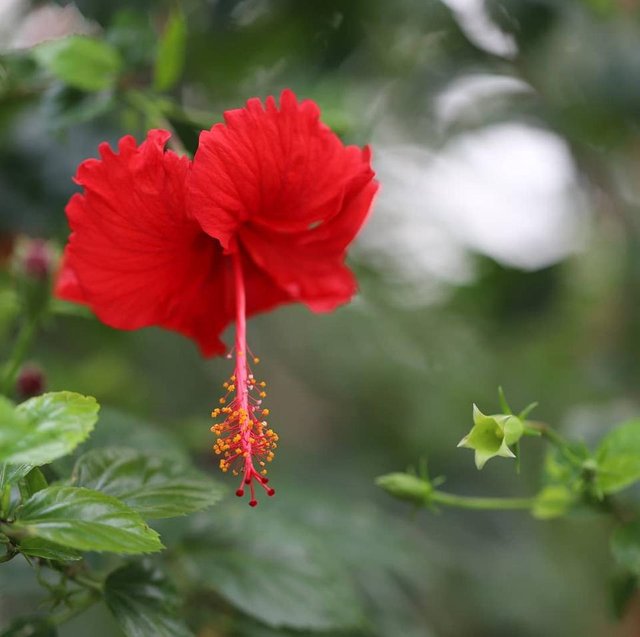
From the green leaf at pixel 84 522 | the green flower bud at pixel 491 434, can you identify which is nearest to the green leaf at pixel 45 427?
the green leaf at pixel 84 522

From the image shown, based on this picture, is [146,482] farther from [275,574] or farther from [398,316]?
[398,316]

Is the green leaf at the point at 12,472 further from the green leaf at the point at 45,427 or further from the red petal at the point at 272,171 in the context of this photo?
the red petal at the point at 272,171

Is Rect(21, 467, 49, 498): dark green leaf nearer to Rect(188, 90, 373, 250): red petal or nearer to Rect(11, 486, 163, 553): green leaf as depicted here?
Rect(11, 486, 163, 553): green leaf

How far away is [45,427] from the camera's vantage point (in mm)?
558

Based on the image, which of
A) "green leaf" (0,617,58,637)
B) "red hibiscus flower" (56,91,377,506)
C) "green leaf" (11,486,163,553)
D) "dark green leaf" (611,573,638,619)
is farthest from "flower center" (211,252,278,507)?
"dark green leaf" (611,573,638,619)

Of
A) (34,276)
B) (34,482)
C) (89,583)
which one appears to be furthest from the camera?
(34,276)

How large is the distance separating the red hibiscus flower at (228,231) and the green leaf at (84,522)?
0.38 ft

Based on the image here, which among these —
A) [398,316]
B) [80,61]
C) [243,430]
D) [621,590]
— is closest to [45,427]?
[243,430]

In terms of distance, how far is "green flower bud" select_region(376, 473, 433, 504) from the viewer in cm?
82

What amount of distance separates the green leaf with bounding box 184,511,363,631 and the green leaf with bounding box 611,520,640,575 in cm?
30

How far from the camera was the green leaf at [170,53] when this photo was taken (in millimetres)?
968

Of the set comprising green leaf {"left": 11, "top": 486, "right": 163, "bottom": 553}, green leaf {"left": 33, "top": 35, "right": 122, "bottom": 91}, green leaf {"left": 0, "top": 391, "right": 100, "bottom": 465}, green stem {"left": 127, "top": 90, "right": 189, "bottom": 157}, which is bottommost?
green leaf {"left": 11, "top": 486, "right": 163, "bottom": 553}

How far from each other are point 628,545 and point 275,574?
1.33 ft

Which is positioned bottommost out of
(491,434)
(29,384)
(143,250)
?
(29,384)
